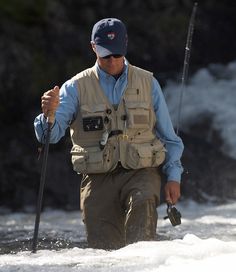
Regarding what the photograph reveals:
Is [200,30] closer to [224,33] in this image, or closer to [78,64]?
[224,33]

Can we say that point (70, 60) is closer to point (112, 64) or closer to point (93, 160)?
point (112, 64)

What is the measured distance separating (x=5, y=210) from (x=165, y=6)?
22.7 ft

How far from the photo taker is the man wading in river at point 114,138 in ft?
21.1

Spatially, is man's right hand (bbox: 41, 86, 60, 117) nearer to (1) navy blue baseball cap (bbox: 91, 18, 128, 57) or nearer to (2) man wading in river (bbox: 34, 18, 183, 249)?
(2) man wading in river (bbox: 34, 18, 183, 249)

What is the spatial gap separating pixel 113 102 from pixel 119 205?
81cm

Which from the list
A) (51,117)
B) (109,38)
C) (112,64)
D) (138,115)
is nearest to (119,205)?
(138,115)

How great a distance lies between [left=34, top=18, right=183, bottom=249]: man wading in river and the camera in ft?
21.1

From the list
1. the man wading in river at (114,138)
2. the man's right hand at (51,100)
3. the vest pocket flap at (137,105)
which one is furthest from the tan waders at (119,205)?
the man's right hand at (51,100)

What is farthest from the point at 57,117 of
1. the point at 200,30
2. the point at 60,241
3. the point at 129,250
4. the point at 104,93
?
the point at 200,30

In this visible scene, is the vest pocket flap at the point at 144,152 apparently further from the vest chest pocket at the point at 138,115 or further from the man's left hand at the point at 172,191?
the man's left hand at the point at 172,191

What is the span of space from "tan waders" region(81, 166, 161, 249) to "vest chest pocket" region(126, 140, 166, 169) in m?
0.08

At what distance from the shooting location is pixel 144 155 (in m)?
6.48

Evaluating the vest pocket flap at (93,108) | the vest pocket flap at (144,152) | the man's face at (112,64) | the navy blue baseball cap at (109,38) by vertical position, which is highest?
the navy blue baseball cap at (109,38)

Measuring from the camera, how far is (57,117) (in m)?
6.39
